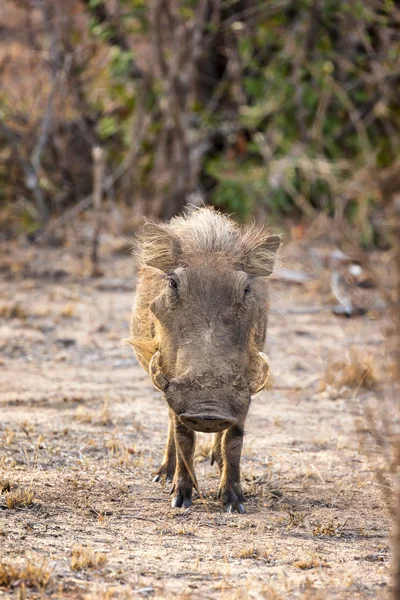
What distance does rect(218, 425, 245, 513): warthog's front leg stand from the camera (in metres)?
4.39

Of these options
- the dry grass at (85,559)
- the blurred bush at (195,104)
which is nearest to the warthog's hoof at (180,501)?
the dry grass at (85,559)

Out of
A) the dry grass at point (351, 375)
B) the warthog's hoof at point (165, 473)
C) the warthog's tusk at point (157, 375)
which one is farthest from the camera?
the dry grass at point (351, 375)

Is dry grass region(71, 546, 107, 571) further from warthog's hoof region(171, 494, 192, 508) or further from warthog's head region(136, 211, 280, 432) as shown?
warthog's hoof region(171, 494, 192, 508)

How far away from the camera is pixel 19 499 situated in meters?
4.10

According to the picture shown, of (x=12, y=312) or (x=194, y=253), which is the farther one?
(x=12, y=312)

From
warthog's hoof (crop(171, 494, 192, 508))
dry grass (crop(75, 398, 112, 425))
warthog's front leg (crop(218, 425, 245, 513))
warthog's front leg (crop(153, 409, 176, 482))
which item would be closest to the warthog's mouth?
warthog's front leg (crop(218, 425, 245, 513))

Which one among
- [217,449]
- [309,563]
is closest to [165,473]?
[217,449]

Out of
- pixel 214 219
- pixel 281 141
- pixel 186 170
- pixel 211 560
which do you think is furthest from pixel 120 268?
pixel 211 560

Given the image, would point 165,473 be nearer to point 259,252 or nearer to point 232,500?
point 232,500

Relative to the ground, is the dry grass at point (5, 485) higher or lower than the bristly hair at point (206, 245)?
lower

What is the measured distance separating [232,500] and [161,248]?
1.26m

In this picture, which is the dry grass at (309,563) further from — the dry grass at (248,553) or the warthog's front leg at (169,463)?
the warthog's front leg at (169,463)

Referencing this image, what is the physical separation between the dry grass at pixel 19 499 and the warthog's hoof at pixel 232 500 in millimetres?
881

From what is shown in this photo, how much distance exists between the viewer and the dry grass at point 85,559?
3.39 meters
